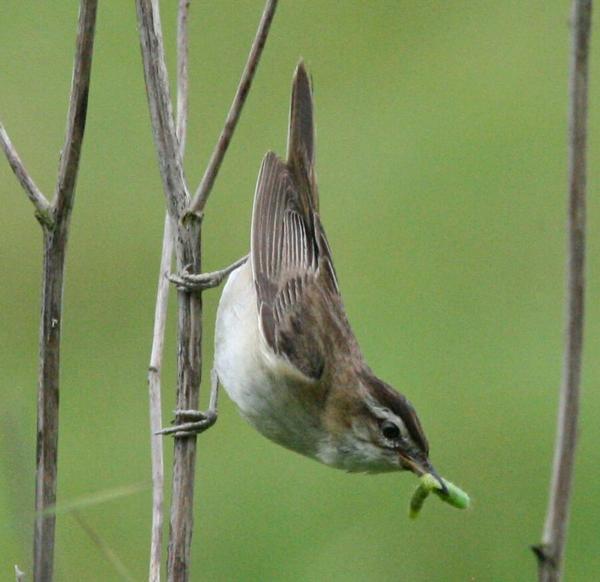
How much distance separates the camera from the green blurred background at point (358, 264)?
752 cm

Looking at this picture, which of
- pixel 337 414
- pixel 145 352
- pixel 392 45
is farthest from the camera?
pixel 392 45

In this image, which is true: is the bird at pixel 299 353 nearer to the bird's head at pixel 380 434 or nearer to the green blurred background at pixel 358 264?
the bird's head at pixel 380 434

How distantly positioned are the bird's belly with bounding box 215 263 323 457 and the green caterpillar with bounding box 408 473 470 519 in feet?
2.33

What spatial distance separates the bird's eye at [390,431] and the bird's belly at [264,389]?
0.23m

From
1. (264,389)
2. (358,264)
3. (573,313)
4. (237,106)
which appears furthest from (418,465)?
(358,264)

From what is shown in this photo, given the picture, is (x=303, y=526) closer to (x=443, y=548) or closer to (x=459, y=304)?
(x=443, y=548)

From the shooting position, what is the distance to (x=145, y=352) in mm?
9211

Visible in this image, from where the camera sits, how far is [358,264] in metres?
10.2

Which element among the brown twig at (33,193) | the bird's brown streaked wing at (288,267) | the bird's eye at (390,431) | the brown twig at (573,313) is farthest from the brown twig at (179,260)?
the brown twig at (573,313)

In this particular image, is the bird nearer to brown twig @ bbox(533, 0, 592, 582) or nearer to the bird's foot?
the bird's foot

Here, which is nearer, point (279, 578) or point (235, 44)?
point (279, 578)

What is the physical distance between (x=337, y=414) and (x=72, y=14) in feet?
27.6

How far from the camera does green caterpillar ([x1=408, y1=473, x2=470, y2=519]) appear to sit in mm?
3662

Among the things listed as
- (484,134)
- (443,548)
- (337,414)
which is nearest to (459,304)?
(484,134)
